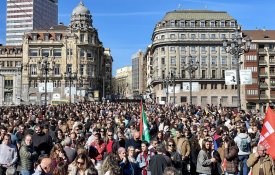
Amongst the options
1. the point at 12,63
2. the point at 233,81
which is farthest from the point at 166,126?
the point at 12,63

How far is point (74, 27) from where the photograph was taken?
110 meters

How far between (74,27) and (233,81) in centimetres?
8847

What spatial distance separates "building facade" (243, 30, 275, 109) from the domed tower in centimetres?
4011

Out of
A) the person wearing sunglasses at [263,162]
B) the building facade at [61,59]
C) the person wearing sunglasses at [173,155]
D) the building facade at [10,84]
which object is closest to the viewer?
the person wearing sunglasses at [263,162]

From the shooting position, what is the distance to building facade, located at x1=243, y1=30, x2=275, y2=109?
89.6 meters

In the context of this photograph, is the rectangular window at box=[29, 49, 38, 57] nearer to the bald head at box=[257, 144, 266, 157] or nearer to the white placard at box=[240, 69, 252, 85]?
the white placard at box=[240, 69, 252, 85]

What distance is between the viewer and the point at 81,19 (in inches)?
4353

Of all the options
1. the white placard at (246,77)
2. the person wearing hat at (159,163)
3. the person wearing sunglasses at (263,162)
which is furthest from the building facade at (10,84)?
the person wearing sunglasses at (263,162)

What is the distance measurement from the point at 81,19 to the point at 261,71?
4556 centimetres

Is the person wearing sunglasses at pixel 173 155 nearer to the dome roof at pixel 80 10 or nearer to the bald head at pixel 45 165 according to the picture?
the bald head at pixel 45 165

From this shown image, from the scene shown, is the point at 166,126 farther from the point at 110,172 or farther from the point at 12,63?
the point at 12,63

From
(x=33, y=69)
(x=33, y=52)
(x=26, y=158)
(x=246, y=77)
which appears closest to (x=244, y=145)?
(x=26, y=158)

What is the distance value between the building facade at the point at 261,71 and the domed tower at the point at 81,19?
40114 mm

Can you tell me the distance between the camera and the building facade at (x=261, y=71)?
89.6 metres
